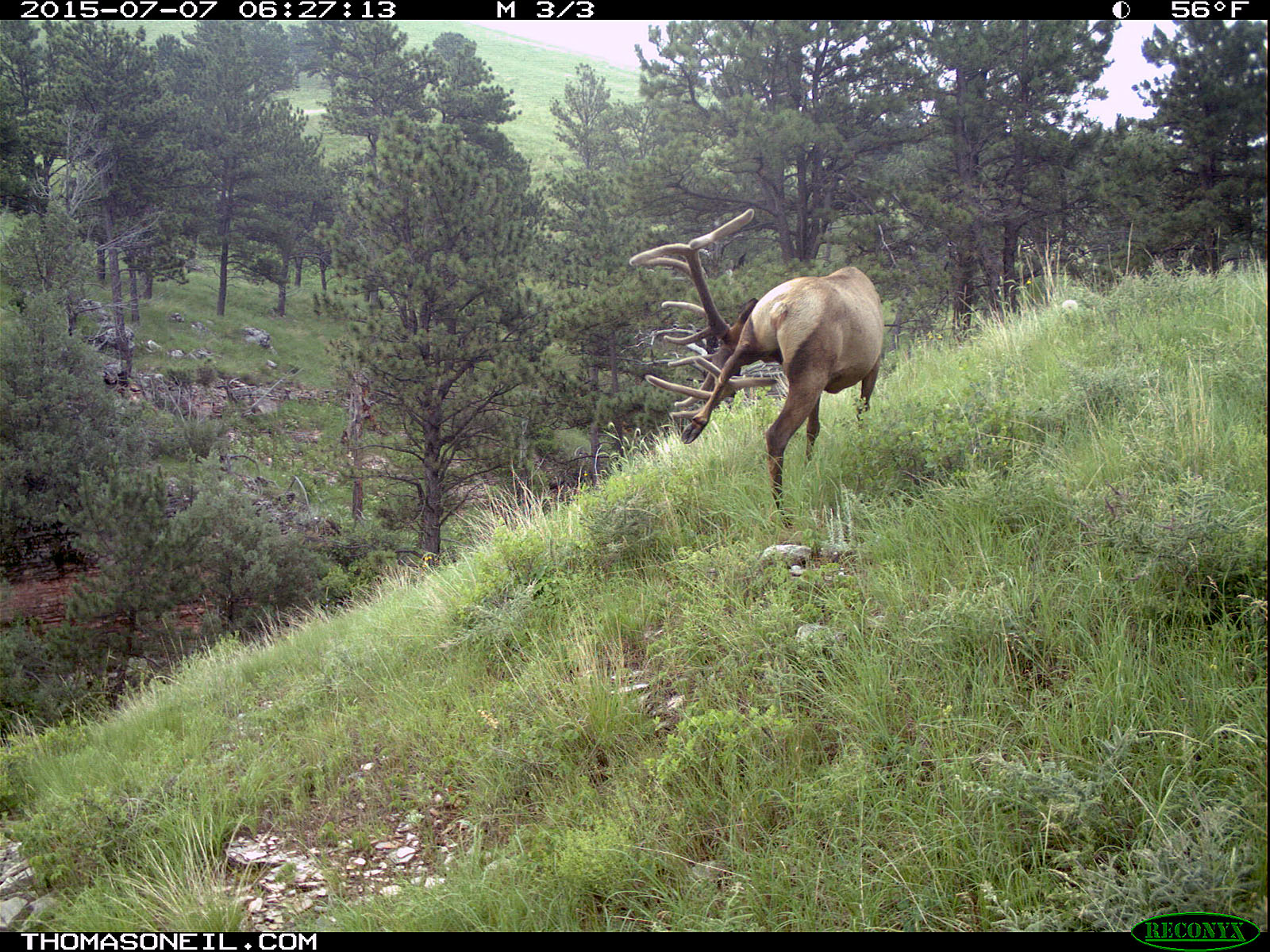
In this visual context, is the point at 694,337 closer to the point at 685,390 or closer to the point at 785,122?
the point at 685,390

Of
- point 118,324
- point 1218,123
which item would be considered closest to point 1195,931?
point 1218,123

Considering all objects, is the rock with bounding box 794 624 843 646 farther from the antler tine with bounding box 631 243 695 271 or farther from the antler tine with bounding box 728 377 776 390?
the antler tine with bounding box 631 243 695 271

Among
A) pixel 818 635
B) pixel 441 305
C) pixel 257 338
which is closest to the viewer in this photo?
pixel 818 635

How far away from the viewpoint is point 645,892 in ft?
8.03

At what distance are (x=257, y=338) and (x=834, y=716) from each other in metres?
41.3

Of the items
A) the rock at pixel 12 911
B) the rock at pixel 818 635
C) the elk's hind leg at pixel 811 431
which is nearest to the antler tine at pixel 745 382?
the elk's hind leg at pixel 811 431

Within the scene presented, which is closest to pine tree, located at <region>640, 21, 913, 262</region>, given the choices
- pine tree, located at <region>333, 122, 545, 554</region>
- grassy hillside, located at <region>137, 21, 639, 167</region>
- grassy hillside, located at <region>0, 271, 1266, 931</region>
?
A: pine tree, located at <region>333, 122, 545, 554</region>

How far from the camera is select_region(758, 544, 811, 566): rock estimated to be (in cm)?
400

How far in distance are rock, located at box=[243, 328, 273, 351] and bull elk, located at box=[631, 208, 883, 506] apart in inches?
1538

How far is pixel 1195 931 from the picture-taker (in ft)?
5.44

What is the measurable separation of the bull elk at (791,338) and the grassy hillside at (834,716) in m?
0.54

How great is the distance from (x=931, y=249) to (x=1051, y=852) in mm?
14660

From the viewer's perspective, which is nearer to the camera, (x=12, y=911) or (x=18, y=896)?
(x=12, y=911)

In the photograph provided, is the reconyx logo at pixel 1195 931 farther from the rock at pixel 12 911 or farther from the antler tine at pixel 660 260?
the rock at pixel 12 911
